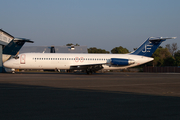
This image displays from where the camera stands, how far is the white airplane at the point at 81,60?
1264 inches

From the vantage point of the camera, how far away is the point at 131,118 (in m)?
5.76

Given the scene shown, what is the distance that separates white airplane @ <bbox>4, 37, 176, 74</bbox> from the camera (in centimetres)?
3209

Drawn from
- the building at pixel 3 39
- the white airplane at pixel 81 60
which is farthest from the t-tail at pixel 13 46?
the white airplane at pixel 81 60

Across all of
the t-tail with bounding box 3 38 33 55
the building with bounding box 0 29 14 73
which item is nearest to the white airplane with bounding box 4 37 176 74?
the building with bounding box 0 29 14 73

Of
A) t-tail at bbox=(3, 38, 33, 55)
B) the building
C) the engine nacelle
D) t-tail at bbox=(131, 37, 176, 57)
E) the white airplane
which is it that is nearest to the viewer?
the white airplane

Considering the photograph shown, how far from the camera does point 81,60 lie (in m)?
34.2

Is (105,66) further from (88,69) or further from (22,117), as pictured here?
(22,117)

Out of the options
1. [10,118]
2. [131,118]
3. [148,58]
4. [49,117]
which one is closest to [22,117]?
[10,118]

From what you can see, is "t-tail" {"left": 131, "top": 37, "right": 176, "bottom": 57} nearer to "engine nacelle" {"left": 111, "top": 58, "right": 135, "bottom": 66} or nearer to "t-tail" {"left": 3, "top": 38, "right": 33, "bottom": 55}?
"engine nacelle" {"left": 111, "top": 58, "right": 135, "bottom": 66}

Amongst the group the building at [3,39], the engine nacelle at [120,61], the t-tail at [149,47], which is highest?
the building at [3,39]

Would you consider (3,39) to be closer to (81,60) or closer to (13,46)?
(13,46)

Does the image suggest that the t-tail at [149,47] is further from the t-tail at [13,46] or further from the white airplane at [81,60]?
the t-tail at [13,46]

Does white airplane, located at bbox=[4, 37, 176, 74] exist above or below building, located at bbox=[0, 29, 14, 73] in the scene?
below

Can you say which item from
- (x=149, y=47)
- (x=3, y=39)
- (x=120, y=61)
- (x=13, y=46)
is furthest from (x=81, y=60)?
(x=13, y=46)
